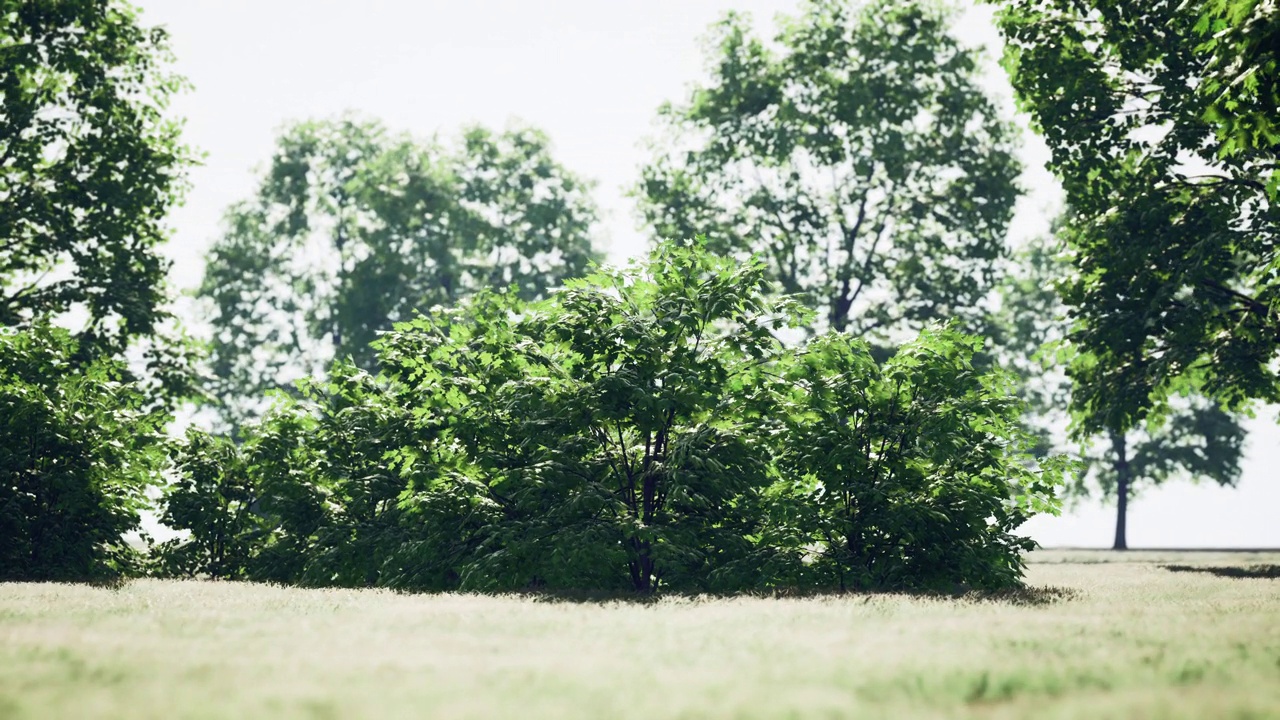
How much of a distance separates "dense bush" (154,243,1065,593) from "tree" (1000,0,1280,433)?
1202cm

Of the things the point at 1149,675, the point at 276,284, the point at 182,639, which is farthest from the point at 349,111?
the point at 1149,675

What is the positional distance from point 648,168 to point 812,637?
3635 cm

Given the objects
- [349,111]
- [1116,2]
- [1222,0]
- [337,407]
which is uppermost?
[349,111]

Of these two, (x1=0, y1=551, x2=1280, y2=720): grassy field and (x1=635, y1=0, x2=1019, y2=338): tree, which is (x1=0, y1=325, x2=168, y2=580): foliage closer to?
(x1=0, y1=551, x2=1280, y2=720): grassy field

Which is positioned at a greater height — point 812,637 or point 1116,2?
Result: point 1116,2

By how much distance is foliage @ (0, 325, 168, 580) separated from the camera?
1983 cm

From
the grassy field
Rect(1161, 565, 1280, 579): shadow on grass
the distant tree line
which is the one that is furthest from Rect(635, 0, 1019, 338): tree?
the grassy field

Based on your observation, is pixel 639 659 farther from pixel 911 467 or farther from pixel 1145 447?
pixel 1145 447

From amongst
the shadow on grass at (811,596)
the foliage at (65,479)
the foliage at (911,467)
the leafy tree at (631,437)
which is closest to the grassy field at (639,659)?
the shadow on grass at (811,596)

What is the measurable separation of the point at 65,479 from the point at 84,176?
1532cm

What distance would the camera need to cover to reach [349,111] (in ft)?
193

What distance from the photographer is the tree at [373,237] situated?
173 ft

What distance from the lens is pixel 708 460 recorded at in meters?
14.9

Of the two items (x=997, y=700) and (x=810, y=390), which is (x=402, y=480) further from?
(x=997, y=700)
